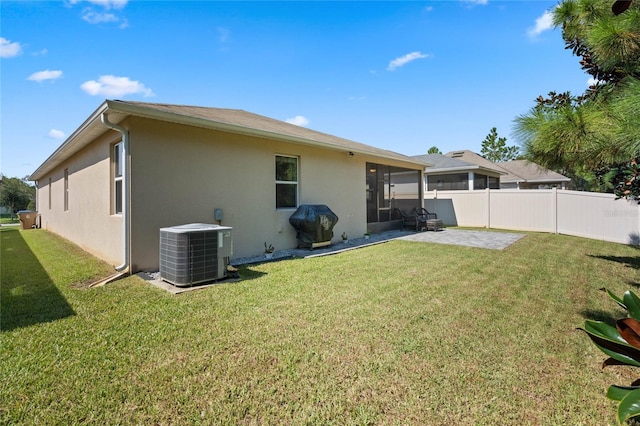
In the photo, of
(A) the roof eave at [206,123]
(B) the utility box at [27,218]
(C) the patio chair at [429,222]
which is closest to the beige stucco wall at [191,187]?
(A) the roof eave at [206,123]

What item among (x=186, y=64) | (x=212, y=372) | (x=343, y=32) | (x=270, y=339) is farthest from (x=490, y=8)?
(x=212, y=372)

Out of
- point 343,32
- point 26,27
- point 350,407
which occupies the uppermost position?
point 343,32

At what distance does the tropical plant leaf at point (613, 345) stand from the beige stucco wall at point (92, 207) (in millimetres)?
7067

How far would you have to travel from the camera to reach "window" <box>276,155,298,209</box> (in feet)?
26.5

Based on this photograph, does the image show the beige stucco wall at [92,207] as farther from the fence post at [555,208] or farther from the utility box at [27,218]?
the fence post at [555,208]

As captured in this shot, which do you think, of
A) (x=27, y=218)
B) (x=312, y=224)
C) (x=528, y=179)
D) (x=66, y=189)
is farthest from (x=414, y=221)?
(x=528, y=179)

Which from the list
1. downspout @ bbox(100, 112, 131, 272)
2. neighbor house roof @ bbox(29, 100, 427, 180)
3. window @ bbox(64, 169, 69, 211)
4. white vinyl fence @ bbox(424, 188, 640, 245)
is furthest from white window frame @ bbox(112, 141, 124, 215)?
white vinyl fence @ bbox(424, 188, 640, 245)

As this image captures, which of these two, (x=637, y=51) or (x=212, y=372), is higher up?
(x=637, y=51)

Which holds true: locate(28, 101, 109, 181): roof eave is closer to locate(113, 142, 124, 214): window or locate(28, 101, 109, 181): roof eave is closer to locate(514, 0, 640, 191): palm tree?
locate(113, 142, 124, 214): window

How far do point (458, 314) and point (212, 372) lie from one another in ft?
9.68

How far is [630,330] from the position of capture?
1.82 metres

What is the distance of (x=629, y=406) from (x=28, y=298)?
21.3 feet

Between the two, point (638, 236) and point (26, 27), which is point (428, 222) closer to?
point (638, 236)

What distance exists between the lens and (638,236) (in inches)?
364
